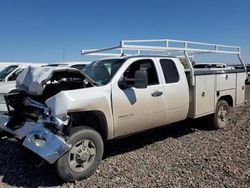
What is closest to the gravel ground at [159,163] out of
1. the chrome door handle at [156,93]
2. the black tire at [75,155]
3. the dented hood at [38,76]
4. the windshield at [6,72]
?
the black tire at [75,155]

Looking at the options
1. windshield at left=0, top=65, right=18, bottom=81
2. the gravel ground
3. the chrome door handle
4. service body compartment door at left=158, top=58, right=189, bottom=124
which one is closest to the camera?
the gravel ground

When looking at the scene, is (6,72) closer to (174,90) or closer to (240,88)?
(174,90)

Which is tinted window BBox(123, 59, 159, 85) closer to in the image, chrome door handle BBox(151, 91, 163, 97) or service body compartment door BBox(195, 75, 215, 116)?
chrome door handle BBox(151, 91, 163, 97)

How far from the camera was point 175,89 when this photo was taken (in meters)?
6.40

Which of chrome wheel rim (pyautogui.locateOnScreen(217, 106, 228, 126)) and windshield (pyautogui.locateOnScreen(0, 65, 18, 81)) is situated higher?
windshield (pyautogui.locateOnScreen(0, 65, 18, 81))

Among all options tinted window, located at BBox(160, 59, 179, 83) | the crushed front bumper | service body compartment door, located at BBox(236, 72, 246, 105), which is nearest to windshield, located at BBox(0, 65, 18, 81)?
tinted window, located at BBox(160, 59, 179, 83)

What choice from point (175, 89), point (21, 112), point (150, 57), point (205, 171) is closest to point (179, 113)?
point (175, 89)

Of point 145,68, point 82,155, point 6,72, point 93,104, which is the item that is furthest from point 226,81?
point 6,72

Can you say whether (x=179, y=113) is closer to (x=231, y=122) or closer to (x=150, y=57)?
(x=150, y=57)

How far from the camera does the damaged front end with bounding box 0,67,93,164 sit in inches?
169

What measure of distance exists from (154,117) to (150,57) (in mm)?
1265

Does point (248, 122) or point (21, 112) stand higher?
point (21, 112)

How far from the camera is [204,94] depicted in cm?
723

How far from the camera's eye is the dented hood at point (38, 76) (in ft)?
16.0
